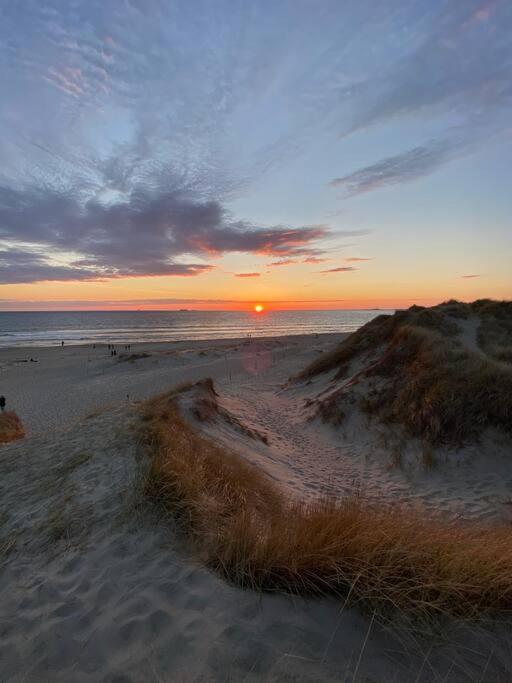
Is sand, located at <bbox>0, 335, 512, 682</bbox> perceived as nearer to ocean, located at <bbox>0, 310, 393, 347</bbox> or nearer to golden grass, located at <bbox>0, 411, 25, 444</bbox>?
golden grass, located at <bbox>0, 411, 25, 444</bbox>

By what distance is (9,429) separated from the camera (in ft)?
37.8

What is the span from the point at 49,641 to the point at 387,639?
8.20ft

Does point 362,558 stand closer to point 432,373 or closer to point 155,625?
point 155,625

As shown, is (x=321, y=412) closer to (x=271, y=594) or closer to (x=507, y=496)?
(x=507, y=496)

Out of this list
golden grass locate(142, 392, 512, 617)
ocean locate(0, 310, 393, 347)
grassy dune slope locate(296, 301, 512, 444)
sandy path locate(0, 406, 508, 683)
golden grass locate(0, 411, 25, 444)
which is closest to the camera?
sandy path locate(0, 406, 508, 683)

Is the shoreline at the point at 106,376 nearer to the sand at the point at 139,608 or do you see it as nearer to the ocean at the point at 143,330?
the sand at the point at 139,608

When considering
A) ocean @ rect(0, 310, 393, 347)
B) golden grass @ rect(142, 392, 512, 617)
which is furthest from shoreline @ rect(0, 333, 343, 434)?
ocean @ rect(0, 310, 393, 347)

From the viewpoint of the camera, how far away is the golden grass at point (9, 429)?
10.7 meters

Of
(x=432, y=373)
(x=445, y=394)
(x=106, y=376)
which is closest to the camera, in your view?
(x=445, y=394)

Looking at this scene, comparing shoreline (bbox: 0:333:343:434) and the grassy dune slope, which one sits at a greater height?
the grassy dune slope

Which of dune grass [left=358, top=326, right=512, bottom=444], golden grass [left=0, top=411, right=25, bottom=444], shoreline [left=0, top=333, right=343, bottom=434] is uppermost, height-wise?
dune grass [left=358, top=326, right=512, bottom=444]

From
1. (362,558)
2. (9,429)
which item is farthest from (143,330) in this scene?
(362,558)

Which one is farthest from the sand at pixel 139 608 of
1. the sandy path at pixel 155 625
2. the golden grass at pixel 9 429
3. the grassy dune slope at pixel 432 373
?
the golden grass at pixel 9 429

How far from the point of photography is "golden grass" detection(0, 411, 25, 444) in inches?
422
